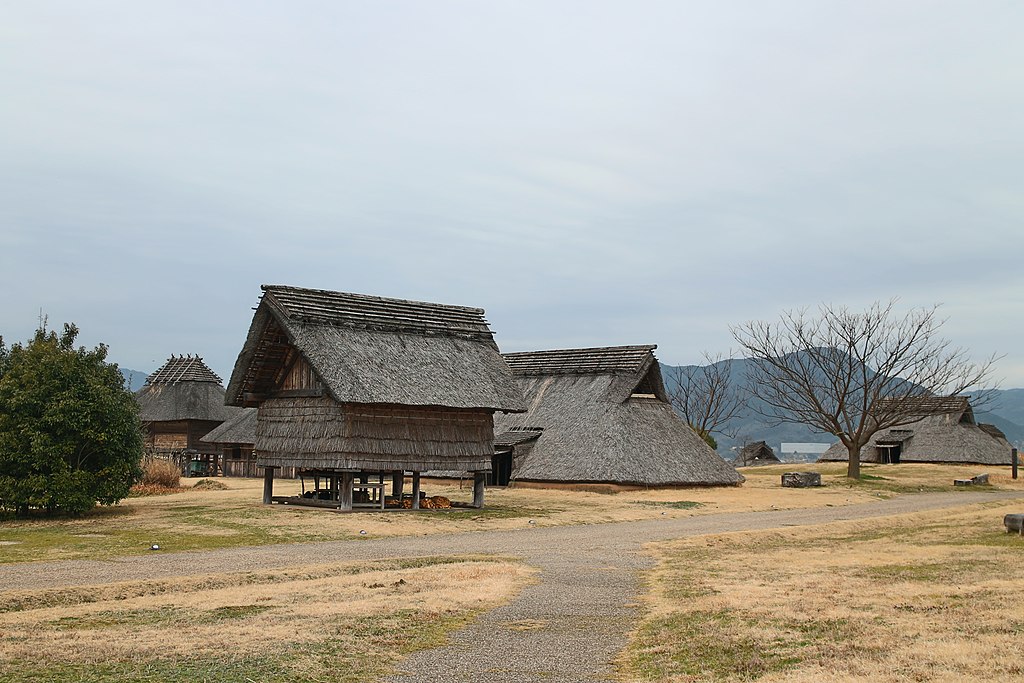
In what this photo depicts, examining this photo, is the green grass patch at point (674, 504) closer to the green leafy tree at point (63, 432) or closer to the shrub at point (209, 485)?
the green leafy tree at point (63, 432)

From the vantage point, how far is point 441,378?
32.1 meters

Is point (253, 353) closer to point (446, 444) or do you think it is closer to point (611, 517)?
point (446, 444)

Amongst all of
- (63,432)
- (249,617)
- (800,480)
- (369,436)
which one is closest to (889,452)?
(800,480)

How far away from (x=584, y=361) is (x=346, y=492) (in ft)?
76.4

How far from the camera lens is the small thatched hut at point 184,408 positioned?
6500 cm

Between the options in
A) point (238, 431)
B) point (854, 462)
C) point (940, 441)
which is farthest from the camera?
point (940, 441)

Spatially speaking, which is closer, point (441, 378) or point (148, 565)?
point (148, 565)

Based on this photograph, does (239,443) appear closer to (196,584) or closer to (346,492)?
(346,492)

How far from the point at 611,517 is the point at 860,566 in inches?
507

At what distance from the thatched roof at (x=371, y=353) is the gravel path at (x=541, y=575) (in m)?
6.20

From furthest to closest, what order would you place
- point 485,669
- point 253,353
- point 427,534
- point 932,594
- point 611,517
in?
point 253,353, point 611,517, point 427,534, point 932,594, point 485,669

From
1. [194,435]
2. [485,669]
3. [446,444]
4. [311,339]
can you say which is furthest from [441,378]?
[194,435]

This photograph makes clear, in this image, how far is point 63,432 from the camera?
27.8m

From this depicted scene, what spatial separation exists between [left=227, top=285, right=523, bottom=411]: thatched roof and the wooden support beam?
2907 mm
